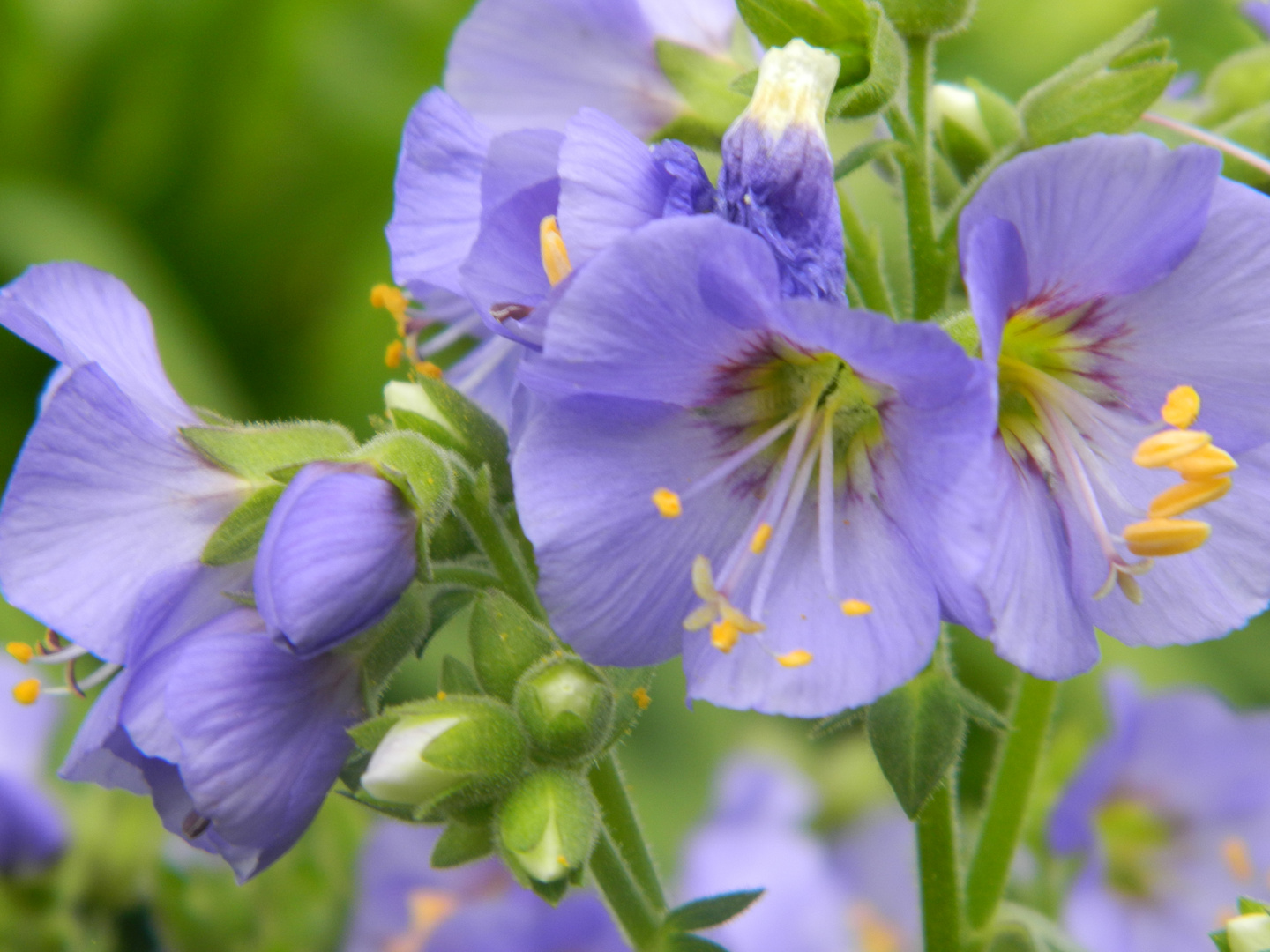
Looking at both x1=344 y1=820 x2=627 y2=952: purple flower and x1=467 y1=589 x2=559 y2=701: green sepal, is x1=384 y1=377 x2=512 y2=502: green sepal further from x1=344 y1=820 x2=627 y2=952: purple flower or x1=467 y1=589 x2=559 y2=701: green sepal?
x1=344 y1=820 x2=627 y2=952: purple flower

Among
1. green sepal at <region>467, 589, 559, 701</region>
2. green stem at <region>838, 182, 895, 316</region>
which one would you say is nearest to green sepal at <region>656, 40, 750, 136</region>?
green stem at <region>838, 182, 895, 316</region>

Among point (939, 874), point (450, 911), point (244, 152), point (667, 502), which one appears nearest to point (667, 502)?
point (667, 502)

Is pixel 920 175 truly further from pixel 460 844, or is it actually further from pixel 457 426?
pixel 460 844

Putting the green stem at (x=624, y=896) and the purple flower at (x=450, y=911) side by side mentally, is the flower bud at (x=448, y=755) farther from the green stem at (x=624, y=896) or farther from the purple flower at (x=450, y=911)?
the purple flower at (x=450, y=911)

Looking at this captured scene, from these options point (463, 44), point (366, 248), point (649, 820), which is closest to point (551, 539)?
point (463, 44)

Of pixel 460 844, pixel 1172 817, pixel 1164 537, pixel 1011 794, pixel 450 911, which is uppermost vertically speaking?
pixel 1164 537

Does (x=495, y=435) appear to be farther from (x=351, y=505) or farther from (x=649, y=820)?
(x=649, y=820)

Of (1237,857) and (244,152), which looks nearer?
(1237,857)
